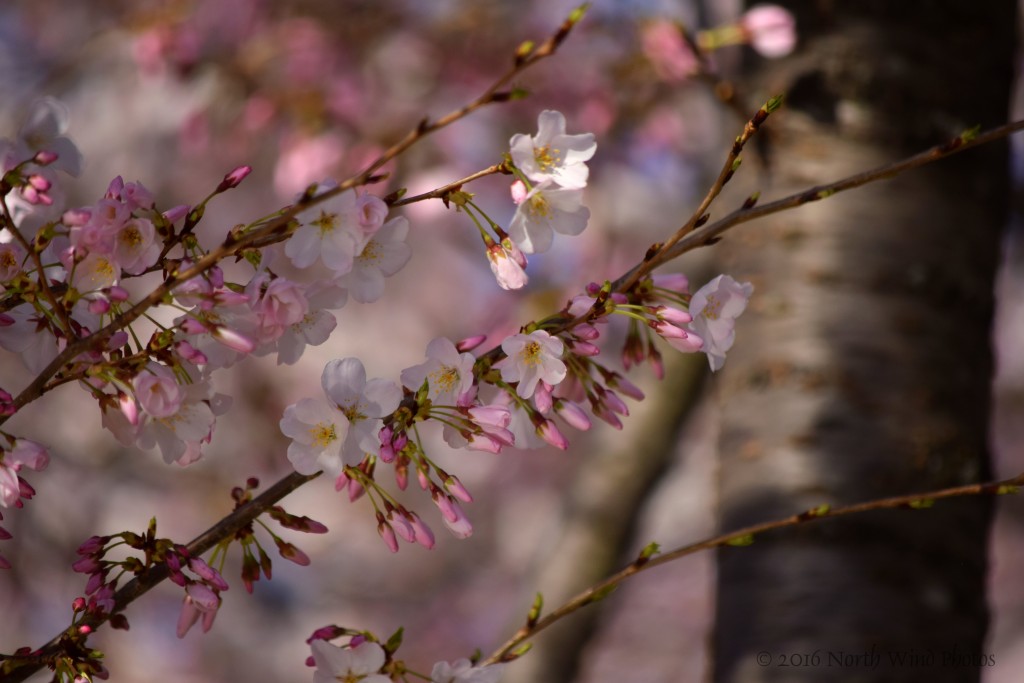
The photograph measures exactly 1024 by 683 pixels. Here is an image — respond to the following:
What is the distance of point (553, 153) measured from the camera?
84 centimetres

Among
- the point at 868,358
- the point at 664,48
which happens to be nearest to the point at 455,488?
the point at 868,358

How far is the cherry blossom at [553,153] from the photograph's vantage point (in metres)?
0.81

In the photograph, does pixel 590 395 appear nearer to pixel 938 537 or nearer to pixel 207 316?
pixel 207 316

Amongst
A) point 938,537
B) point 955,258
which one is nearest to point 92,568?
point 938,537

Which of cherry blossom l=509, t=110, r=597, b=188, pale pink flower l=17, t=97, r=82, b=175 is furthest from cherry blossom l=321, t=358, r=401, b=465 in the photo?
pale pink flower l=17, t=97, r=82, b=175

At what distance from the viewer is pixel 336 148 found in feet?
11.2

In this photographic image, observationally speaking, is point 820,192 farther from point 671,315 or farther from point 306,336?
point 306,336

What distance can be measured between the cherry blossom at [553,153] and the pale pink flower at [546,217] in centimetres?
1

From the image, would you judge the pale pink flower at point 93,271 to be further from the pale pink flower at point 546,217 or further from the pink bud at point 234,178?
the pale pink flower at point 546,217

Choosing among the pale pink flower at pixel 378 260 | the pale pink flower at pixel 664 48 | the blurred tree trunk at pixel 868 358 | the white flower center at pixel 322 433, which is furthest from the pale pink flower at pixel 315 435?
the pale pink flower at pixel 664 48

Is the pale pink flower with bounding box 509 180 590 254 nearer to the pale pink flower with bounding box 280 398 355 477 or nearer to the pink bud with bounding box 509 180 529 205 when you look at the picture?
the pink bud with bounding box 509 180 529 205

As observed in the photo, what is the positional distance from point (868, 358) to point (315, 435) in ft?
3.29

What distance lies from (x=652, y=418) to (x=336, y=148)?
1.63 meters

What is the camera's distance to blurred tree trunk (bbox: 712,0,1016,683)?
4.42 feet
